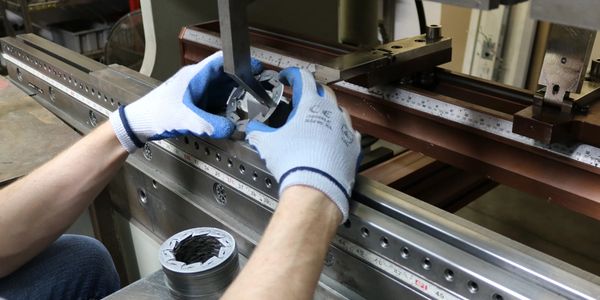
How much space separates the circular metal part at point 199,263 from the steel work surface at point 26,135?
522 millimetres

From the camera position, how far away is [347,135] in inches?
29.0

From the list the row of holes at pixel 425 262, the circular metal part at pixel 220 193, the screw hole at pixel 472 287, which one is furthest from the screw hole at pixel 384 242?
the circular metal part at pixel 220 193

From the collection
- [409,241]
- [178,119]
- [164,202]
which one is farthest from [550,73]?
[164,202]

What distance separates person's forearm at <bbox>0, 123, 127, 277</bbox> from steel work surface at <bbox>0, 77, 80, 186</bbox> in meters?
0.21

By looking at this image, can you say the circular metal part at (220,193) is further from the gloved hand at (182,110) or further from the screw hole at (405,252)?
the screw hole at (405,252)

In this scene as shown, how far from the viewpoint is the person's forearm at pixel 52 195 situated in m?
0.91

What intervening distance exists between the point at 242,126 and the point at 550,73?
540 mm

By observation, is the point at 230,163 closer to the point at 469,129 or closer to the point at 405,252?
the point at 405,252

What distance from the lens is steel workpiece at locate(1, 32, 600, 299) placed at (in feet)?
2.02

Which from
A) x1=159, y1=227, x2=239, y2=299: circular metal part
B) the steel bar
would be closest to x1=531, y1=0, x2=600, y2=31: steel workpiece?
→ the steel bar

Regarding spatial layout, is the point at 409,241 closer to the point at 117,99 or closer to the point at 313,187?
the point at 313,187

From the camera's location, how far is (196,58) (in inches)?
60.5

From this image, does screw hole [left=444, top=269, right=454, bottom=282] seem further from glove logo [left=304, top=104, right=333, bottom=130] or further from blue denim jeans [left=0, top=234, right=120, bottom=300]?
blue denim jeans [left=0, top=234, right=120, bottom=300]

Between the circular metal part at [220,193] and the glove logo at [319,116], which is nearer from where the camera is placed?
the glove logo at [319,116]
